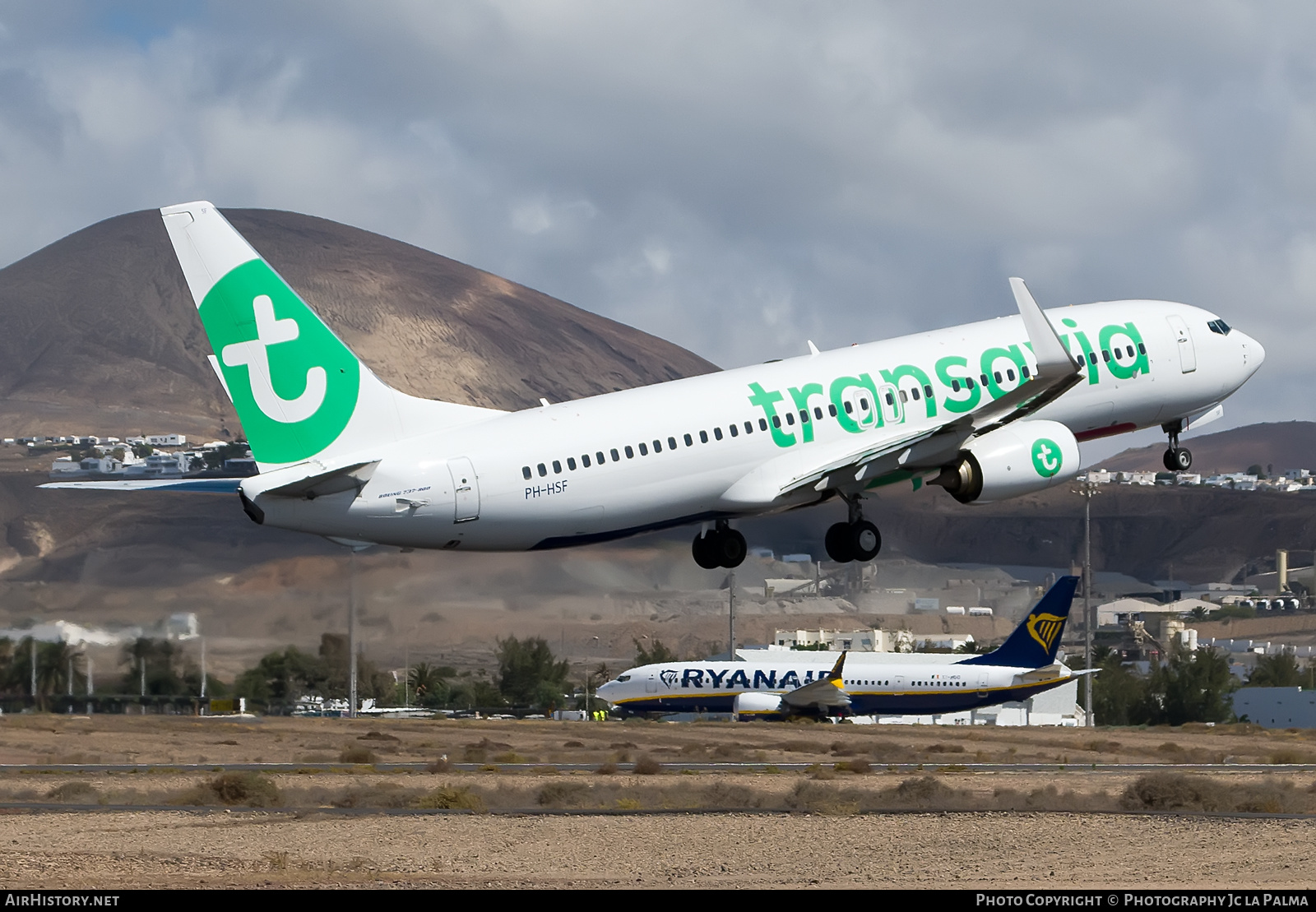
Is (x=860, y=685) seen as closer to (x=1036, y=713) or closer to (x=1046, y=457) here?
(x=1036, y=713)

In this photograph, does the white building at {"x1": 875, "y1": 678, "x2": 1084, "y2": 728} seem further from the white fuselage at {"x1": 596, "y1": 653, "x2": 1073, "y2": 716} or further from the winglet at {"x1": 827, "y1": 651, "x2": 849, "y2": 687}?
the winglet at {"x1": 827, "y1": 651, "x2": 849, "y2": 687}

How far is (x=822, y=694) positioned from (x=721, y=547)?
217 feet

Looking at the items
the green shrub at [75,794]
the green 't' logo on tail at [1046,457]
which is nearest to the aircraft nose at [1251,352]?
the green 't' logo on tail at [1046,457]

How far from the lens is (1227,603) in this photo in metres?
189

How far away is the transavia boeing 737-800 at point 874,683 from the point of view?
116m

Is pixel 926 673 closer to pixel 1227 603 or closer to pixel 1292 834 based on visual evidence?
pixel 1292 834

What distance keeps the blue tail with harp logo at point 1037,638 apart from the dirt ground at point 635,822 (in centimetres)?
2140

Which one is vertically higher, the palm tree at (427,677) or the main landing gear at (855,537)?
the main landing gear at (855,537)

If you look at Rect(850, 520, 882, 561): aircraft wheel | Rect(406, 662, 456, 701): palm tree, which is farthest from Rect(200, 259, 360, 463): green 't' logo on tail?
Rect(406, 662, 456, 701): palm tree

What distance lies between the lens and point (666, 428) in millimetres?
43969

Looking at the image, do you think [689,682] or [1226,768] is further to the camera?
[689,682]

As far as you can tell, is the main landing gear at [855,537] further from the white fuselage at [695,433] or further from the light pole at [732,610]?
the light pole at [732,610]

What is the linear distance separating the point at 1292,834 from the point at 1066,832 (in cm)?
594
